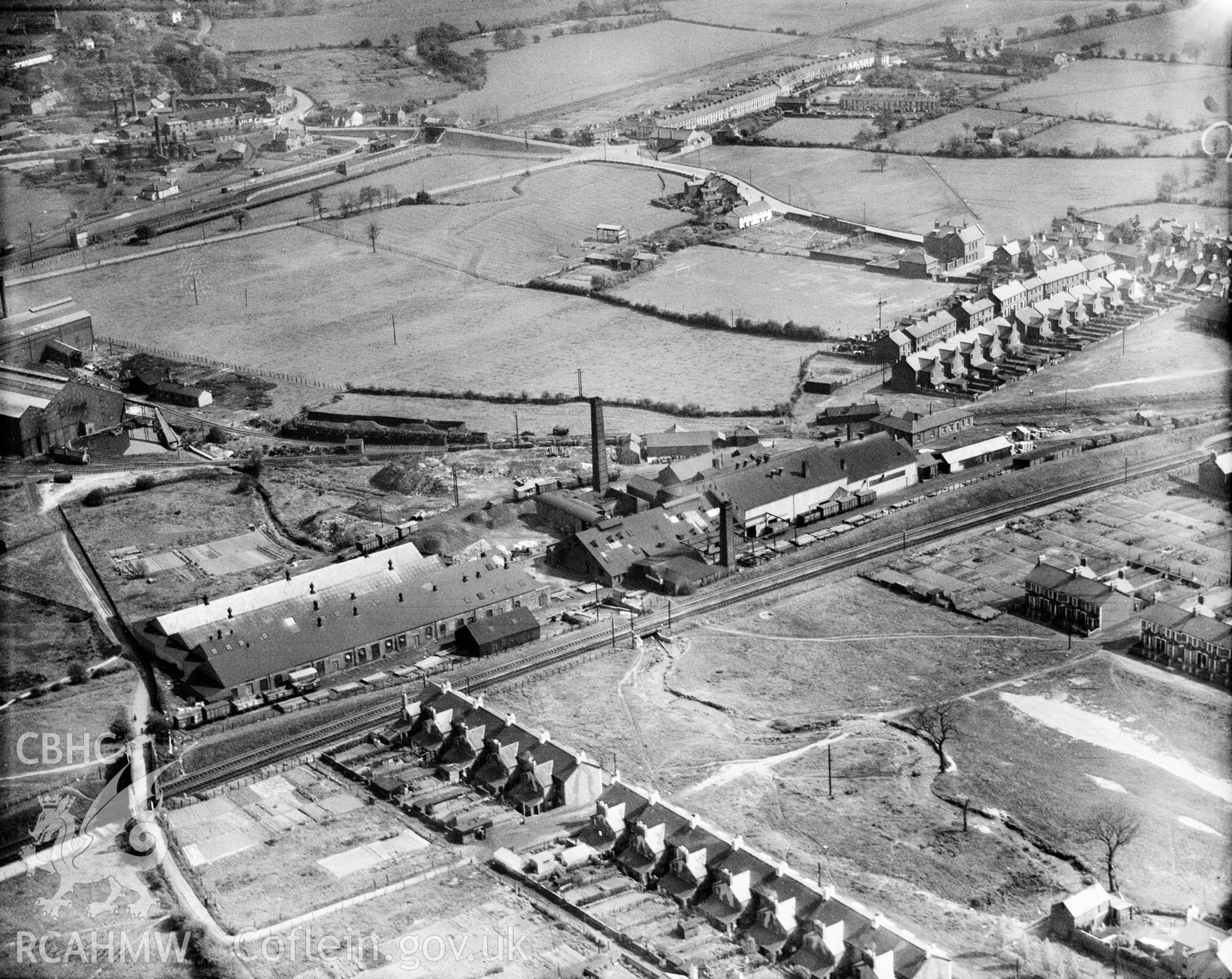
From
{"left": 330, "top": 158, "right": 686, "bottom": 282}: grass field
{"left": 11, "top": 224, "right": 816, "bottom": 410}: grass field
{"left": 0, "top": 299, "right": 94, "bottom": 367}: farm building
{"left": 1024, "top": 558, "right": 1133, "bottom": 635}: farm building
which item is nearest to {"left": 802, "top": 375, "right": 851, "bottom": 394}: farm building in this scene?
{"left": 11, "top": 224, "right": 816, "bottom": 410}: grass field

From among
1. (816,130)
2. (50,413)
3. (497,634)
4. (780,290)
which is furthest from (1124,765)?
(816,130)

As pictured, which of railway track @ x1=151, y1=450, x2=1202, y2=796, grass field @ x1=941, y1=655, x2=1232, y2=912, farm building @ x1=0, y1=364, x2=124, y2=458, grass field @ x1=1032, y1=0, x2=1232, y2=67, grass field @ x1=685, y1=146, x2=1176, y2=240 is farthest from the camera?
grass field @ x1=685, y1=146, x2=1176, y2=240

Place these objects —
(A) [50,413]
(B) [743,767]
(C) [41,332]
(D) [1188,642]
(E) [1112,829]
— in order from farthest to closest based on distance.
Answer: (C) [41,332]
(A) [50,413]
(D) [1188,642]
(B) [743,767]
(E) [1112,829]

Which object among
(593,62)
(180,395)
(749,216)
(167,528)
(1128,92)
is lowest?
(167,528)

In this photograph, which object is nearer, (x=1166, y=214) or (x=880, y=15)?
(x=1166, y=214)

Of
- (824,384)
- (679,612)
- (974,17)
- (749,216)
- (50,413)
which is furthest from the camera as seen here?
(974,17)

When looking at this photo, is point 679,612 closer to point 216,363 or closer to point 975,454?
point 975,454

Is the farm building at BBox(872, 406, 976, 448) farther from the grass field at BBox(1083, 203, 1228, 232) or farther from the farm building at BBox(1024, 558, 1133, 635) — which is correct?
the grass field at BBox(1083, 203, 1228, 232)
